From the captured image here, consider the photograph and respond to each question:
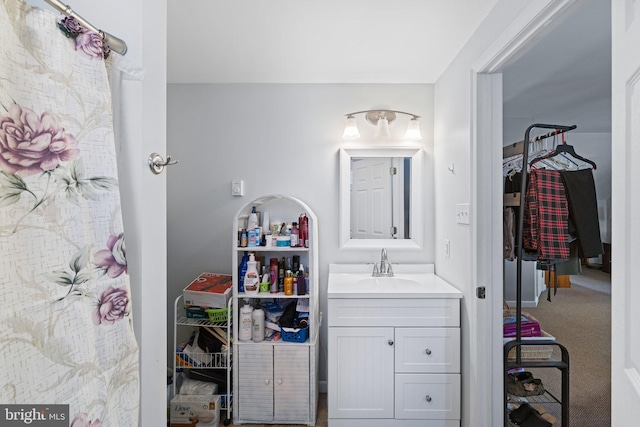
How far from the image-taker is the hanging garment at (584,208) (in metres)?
1.83

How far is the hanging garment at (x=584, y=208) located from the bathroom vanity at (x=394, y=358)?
75cm

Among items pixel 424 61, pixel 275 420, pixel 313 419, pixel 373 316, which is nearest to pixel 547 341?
pixel 373 316

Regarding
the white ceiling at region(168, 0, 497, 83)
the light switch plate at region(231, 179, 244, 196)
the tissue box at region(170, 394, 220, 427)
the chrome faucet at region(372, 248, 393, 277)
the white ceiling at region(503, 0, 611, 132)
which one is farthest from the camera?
the light switch plate at region(231, 179, 244, 196)

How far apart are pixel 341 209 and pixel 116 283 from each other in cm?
178

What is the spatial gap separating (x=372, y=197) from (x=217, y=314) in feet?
4.45

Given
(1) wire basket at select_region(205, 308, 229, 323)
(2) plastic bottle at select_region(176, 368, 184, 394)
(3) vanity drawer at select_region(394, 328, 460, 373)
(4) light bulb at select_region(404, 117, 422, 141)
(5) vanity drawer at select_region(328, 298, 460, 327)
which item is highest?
(4) light bulb at select_region(404, 117, 422, 141)

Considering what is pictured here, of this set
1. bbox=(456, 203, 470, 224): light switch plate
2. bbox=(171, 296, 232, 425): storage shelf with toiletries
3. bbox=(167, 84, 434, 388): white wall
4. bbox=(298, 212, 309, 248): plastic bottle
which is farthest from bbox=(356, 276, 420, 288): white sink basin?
bbox=(171, 296, 232, 425): storage shelf with toiletries

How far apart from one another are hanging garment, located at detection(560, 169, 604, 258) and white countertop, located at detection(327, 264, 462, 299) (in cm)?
75

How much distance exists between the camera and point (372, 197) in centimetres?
250

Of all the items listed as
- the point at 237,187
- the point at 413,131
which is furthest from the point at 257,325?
the point at 413,131

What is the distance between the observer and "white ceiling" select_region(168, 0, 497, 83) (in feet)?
5.18

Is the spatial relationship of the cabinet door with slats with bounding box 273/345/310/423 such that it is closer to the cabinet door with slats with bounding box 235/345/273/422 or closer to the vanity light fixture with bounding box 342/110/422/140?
the cabinet door with slats with bounding box 235/345/273/422

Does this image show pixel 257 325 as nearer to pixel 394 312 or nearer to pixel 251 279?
pixel 251 279
